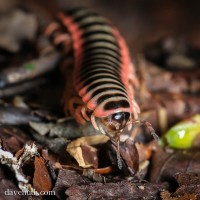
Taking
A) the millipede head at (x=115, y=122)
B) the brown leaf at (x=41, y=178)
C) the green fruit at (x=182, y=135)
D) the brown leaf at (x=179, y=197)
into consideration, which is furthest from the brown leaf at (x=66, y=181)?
the green fruit at (x=182, y=135)

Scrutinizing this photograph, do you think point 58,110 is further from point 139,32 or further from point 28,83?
point 139,32

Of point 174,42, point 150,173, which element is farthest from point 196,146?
point 174,42

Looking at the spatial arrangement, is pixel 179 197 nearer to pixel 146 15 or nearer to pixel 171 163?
pixel 171 163

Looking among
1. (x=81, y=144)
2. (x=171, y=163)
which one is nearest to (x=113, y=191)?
(x=81, y=144)

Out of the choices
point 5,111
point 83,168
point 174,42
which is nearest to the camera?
point 83,168

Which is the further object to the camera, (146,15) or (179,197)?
(146,15)

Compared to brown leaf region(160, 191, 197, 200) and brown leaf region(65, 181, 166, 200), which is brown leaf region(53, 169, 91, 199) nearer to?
brown leaf region(65, 181, 166, 200)
